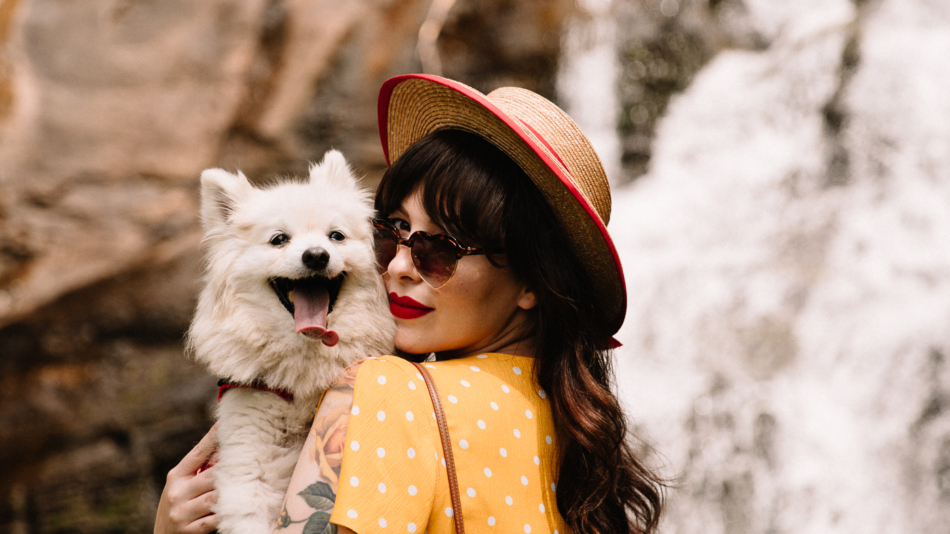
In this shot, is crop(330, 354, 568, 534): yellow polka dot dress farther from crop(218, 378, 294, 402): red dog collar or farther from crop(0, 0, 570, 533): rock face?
crop(0, 0, 570, 533): rock face

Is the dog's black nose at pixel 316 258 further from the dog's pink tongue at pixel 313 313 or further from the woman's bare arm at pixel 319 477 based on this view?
the woman's bare arm at pixel 319 477

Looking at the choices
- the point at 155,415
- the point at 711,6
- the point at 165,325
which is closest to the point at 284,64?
the point at 165,325

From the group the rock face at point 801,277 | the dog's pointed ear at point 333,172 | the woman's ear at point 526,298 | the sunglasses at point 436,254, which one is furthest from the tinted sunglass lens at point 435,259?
the rock face at point 801,277

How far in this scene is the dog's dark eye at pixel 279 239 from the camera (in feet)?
6.07

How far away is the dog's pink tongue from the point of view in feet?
5.61

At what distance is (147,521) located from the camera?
6.34 m

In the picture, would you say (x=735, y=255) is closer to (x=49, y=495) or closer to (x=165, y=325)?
(x=165, y=325)

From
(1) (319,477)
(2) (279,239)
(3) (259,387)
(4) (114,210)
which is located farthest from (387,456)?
(4) (114,210)

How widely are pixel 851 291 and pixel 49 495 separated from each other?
738 centimetres

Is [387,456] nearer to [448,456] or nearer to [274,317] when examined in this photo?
[448,456]

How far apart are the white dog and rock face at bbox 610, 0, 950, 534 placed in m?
3.32

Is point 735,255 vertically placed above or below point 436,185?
below

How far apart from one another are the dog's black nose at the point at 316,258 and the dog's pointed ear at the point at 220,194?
1.28ft

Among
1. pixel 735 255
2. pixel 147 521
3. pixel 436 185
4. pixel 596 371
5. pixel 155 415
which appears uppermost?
pixel 436 185
